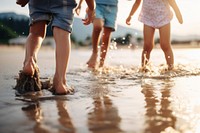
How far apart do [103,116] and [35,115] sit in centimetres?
44

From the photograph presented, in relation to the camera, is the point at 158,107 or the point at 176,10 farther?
the point at 176,10

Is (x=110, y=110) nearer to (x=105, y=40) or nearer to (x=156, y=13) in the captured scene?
(x=156, y=13)

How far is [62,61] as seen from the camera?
3482 mm

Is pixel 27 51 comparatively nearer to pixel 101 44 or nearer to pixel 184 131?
pixel 184 131

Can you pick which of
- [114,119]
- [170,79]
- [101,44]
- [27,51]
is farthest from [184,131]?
[101,44]

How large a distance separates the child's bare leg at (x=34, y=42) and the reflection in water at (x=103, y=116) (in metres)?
0.67

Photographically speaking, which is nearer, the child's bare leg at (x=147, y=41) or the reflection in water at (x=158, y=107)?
the reflection in water at (x=158, y=107)

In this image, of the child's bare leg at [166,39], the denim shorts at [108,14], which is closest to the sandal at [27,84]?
the child's bare leg at [166,39]

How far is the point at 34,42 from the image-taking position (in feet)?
12.1

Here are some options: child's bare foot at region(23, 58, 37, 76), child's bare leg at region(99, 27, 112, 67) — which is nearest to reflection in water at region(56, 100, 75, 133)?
child's bare foot at region(23, 58, 37, 76)

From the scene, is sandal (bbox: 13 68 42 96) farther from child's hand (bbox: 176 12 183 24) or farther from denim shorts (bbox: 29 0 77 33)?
child's hand (bbox: 176 12 183 24)

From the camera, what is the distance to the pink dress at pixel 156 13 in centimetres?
576

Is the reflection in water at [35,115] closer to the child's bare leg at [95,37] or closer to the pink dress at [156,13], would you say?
the pink dress at [156,13]

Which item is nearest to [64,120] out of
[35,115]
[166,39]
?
[35,115]
